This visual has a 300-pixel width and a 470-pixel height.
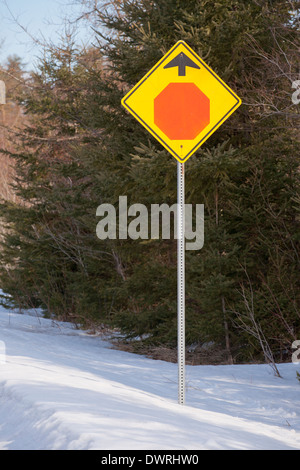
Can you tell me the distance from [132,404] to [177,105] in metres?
3.04

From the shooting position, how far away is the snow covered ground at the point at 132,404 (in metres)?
3.92

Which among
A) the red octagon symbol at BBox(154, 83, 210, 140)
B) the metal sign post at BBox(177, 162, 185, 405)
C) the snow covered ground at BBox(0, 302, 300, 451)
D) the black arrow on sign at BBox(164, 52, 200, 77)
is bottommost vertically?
the snow covered ground at BBox(0, 302, 300, 451)

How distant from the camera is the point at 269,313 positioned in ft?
30.3

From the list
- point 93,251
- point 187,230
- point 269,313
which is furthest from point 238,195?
point 93,251

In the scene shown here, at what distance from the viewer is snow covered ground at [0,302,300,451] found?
3.92 meters

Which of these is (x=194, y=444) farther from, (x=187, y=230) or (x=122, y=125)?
(x=122, y=125)

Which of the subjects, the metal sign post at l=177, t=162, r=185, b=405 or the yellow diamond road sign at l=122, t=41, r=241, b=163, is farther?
the yellow diamond road sign at l=122, t=41, r=241, b=163

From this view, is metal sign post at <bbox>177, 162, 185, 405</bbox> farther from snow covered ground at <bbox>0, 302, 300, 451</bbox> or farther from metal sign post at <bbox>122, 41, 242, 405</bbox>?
snow covered ground at <bbox>0, 302, 300, 451</bbox>

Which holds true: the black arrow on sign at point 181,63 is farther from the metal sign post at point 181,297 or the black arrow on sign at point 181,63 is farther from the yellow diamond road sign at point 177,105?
the metal sign post at point 181,297

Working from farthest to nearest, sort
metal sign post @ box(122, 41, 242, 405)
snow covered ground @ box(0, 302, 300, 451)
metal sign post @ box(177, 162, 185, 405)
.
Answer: metal sign post @ box(122, 41, 242, 405), metal sign post @ box(177, 162, 185, 405), snow covered ground @ box(0, 302, 300, 451)

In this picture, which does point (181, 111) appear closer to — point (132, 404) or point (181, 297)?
point (181, 297)

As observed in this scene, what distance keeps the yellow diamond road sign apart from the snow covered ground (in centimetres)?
250

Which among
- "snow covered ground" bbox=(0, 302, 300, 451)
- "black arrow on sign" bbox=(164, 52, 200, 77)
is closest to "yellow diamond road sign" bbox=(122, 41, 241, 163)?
"black arrow on sign" bbox=(164, 52, 200, 77)

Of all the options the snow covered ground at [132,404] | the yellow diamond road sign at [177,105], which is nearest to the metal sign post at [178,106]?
the yellow diamond road sign at [177,105]
